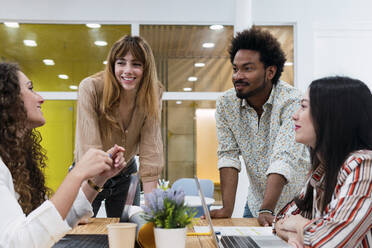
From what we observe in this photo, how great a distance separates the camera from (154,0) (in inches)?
213

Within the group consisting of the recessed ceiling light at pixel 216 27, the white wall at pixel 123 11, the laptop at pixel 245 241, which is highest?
the white wall at pixel 123 11

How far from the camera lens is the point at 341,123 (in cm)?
131

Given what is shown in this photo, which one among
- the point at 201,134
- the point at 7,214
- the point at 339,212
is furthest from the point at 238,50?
the point at 201,134

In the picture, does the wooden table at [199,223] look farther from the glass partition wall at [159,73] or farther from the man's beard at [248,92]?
the glass partition wall at [159,73]

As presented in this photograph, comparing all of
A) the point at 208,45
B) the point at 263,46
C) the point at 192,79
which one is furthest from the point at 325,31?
the point at 263,46

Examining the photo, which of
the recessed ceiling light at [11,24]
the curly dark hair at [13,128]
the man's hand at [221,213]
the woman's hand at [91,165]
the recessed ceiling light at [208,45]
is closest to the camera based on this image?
the woman's hand at [91,165]

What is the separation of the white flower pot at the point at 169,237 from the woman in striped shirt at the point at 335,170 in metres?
0.41

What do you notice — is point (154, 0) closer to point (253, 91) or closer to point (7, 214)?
point (253, 91)

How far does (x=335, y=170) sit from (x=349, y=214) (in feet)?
0.65

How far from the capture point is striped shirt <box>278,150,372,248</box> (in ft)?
3.72

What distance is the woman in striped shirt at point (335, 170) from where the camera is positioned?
3.76ft

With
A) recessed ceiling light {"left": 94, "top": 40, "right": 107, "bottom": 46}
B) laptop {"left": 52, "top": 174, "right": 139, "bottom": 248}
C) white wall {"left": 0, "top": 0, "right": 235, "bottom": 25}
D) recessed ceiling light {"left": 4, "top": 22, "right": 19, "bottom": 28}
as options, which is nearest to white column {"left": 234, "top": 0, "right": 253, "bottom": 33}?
white wall {"left": 0, "top": 0, "right": 235, "bottom": 25}

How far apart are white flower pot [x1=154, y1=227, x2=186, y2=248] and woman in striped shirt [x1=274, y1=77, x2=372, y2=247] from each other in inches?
16.2

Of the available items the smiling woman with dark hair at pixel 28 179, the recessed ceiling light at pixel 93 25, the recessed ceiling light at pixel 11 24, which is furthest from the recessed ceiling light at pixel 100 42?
the smiling woman with dark hair at pixel 28 179
